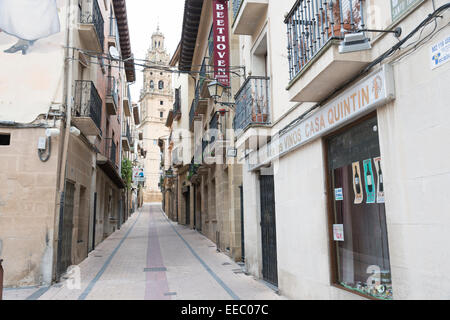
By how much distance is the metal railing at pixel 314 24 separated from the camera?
4496 millimetres

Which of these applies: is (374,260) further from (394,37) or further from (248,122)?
(248,122)

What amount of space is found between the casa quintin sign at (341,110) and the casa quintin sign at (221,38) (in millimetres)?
5026

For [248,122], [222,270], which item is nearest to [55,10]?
[248,122]

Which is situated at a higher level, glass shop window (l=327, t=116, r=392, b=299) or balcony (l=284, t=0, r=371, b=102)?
balcony (l=284, t=0, r=371, b=102)

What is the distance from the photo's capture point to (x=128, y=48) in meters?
23.8

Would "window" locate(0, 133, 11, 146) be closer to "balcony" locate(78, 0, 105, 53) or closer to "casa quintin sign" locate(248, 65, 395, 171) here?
"balcony" locate(78, 0, 105, 53)

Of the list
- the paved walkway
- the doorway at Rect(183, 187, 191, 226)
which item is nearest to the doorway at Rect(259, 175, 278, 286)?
the paved walkway

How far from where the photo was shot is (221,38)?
11.7 metres

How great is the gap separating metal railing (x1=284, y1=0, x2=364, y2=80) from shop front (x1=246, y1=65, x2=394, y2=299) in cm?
78

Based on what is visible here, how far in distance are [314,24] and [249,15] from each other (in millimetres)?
3503

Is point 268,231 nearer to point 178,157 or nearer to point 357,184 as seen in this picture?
point 357,184

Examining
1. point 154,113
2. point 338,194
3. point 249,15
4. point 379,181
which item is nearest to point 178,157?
point 249,15

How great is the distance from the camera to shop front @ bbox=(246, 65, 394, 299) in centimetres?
411
